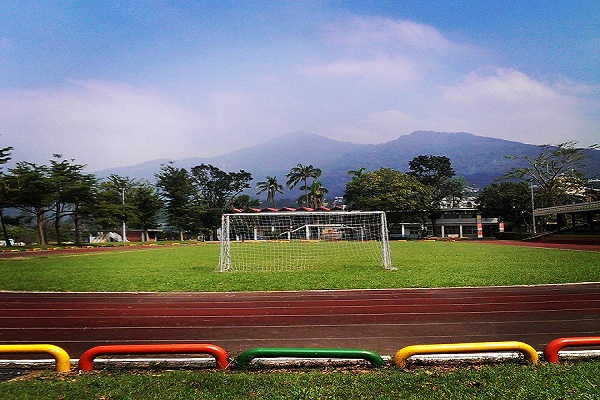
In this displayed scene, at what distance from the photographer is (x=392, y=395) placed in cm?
389

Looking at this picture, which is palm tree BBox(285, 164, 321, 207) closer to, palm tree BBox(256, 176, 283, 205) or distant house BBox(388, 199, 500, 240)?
palm tree BBox(256, 176, 283, 205)

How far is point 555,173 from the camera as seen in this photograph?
5212 cm

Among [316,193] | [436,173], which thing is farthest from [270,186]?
[436,173]

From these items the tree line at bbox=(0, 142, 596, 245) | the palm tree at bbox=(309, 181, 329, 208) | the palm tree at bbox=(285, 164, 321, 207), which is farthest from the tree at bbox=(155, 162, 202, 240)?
the palm tree at bbox=(309, 181, 329, 208)

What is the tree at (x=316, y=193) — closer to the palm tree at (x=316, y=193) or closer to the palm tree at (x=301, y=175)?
the palm tree at (x=316, y=193)

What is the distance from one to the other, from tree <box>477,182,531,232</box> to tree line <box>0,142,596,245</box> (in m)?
0.12

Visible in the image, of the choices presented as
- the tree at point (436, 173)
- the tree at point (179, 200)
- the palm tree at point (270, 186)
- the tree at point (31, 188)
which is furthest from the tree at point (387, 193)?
the tree at point (31, 188)

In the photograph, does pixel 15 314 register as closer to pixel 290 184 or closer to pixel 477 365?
pixel 477 365

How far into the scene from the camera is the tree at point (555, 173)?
51.1 meters

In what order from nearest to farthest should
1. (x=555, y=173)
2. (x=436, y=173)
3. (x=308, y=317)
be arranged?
(x=308, y=317) < (x=555, y=173) < (x=436, y=173)

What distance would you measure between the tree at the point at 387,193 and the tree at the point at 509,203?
892 centimetres

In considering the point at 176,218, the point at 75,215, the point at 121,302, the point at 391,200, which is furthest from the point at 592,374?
the point at 176,218

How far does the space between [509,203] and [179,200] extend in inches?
1839

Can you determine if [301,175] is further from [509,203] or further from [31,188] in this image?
[31,188]
